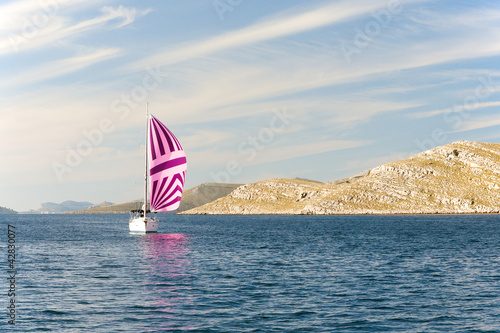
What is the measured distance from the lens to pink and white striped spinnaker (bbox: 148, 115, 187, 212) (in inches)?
3455

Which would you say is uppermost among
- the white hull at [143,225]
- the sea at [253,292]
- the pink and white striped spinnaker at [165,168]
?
the pink and white striped spinnaker at [165,168]

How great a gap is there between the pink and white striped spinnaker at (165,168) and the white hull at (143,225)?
9.77 m

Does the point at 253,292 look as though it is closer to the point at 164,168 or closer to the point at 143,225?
the point at 164,168

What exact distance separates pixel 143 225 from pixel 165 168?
16599 millimetres

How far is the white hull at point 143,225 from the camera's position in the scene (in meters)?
97.4

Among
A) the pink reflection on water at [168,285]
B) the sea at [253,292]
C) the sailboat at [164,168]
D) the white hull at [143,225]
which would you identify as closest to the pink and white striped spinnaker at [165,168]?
the sailboat at [164,168]

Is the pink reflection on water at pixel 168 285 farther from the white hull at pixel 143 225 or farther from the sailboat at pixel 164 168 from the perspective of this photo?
the white hull at pixel 143 225

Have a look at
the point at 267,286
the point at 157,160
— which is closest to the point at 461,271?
the point at 267,286

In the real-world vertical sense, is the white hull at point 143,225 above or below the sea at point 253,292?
above

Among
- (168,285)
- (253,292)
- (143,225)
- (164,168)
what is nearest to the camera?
(253,292)

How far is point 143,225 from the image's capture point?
98000mm

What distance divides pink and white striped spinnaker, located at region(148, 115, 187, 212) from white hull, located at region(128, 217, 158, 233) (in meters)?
9.77

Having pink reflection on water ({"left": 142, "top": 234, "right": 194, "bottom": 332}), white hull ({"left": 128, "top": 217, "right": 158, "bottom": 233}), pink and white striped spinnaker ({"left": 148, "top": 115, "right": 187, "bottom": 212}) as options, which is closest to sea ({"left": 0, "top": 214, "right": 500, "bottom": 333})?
pink reflection on water ({"left": 142, "top": 234, "right": 194, "bottom": 332})

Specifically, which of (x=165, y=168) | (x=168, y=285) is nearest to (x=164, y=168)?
(x=165, y=168)
